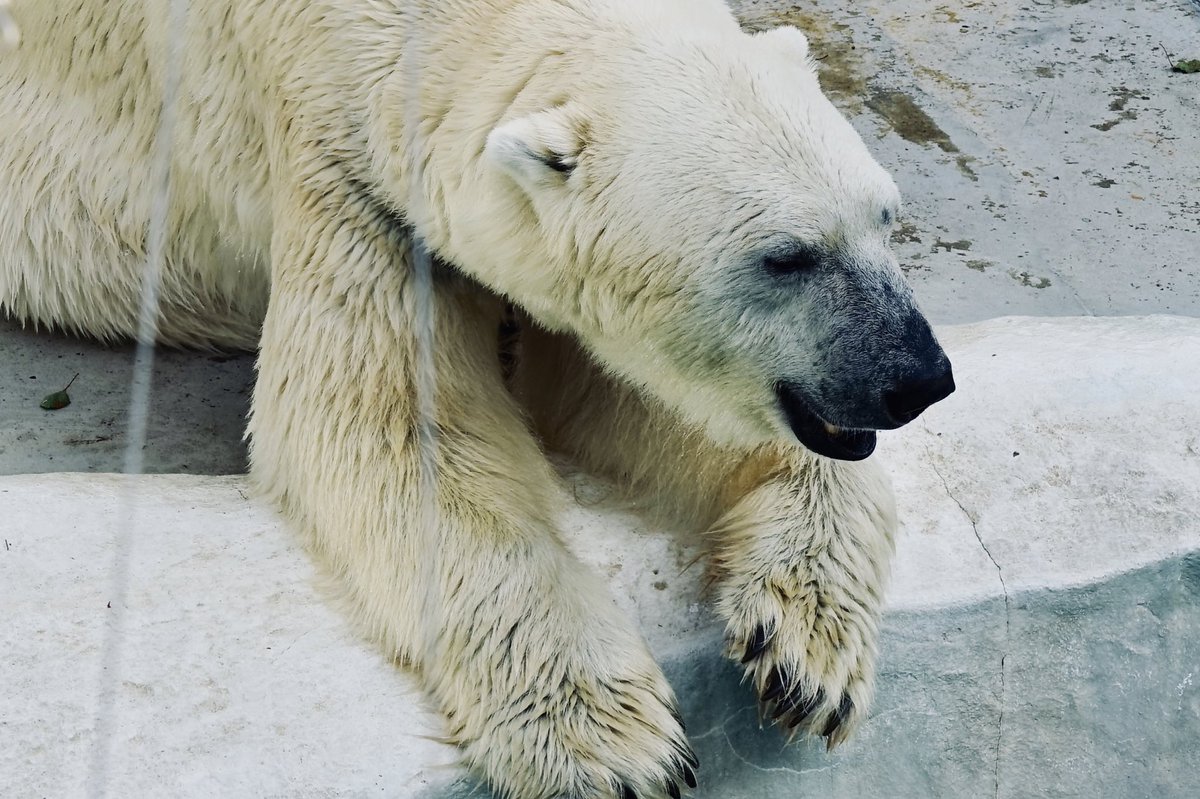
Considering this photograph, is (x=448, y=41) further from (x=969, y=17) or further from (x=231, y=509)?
(x=969, y=17)

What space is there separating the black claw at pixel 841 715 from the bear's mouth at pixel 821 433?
1.38ft

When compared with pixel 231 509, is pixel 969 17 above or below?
above

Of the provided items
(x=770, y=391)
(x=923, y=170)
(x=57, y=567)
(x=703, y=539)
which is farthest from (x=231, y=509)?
(x=923, y=170)

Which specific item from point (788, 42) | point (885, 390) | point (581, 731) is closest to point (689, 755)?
point (581, 731)

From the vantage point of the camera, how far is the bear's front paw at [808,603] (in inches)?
85.9

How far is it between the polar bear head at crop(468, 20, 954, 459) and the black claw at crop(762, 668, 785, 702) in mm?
383

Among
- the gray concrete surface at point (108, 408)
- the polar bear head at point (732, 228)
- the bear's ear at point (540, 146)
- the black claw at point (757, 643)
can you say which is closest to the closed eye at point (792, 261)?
the polar bear head at point (732, 228)

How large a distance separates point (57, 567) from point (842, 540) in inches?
54.7

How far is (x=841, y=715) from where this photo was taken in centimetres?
221

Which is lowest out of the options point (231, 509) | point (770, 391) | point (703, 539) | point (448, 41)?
point (231, 509)

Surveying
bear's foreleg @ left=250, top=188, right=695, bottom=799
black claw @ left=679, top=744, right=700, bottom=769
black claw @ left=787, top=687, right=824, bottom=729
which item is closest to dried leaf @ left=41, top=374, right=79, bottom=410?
bear's foreleg @ left=250, top=188, right=695, bottom=799

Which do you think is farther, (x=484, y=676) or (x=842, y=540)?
(x=842, y=540)

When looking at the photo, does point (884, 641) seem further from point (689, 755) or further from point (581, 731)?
point (581, 731)

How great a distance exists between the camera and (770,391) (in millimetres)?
2184
